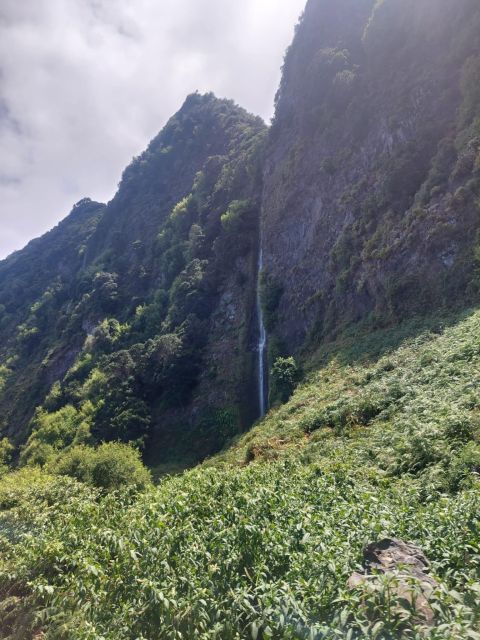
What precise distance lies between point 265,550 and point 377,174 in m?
31.0

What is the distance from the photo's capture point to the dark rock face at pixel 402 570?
151 inches

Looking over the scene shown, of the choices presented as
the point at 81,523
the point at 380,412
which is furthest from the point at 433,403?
the point at 81,523

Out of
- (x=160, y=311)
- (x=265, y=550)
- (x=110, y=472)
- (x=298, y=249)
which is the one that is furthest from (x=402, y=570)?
(x=160, y=311)

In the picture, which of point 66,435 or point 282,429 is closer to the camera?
point 282,429

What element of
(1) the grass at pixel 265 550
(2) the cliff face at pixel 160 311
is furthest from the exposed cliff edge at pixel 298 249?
(1) the grass at pixel 265 550

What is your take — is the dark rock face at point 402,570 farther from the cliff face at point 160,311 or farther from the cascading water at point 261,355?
the cliff face at point 160,311

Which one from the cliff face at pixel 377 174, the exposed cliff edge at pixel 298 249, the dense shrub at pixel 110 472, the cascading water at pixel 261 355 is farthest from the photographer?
the cascading water at pixel 261 355

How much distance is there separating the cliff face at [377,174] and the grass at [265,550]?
1331cm

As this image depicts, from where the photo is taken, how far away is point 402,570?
4.23 metres

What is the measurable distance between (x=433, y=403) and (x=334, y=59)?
137 feet

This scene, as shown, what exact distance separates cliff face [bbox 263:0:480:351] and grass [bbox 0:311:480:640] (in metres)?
13.3

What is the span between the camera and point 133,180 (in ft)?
295

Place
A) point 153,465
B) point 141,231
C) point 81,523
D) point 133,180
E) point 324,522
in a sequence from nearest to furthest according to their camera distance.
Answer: point 324,522, point 81,523, point 153,465, point 141,231, point 133,180

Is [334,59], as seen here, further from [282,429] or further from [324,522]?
[324,522]
